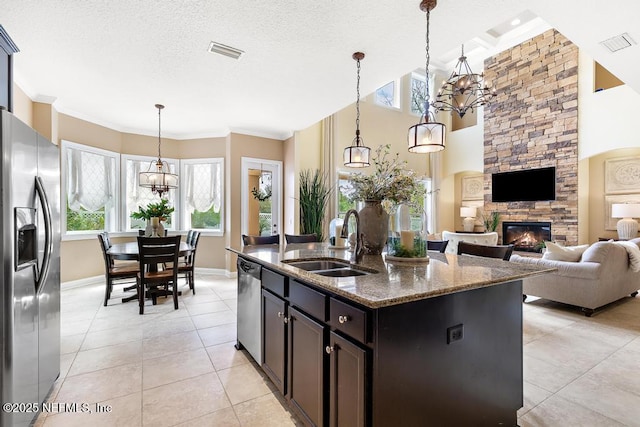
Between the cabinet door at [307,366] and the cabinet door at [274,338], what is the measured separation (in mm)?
94

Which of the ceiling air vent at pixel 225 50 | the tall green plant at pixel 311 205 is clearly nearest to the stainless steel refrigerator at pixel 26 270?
the ceiling air vent at pixel 225 50

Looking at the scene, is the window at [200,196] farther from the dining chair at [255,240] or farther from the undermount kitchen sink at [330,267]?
the undermount kitchen sink at [330,267]

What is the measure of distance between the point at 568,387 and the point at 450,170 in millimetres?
7552

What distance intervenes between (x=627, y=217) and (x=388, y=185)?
6.44 metres

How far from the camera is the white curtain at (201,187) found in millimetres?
6148

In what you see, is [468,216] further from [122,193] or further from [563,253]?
[122,193]

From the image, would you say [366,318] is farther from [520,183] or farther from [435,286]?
[520,183]

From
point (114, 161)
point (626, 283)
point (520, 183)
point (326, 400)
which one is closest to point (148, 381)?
point (326, 400)

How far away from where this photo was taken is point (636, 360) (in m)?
2.51

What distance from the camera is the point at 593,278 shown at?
347cm

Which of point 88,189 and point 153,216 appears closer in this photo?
point 153,216

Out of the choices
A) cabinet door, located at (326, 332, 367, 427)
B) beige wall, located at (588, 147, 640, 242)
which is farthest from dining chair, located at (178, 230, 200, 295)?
beige wall, located at (588, 147, 640, 242)

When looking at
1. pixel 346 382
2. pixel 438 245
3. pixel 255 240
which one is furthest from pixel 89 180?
pixel 346 382

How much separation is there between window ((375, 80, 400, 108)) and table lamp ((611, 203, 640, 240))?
508 cm
